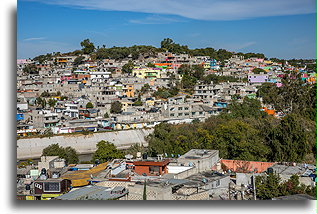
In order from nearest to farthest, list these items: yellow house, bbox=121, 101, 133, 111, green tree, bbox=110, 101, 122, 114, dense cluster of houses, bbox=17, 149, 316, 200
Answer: dense cluster of houses, bbox=17, 149, 316, 200 < green tree, bbox=110, 101, 122, 114 < yellow house, bbox=121, 101, 133, 111

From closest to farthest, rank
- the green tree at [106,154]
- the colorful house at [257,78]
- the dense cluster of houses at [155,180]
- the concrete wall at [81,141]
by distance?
1. the dense cluster of houses at [155,180]
2. the green tree at [106,154]
3. the concrete wall at [81,141]
4. the colorful house at [257,78]

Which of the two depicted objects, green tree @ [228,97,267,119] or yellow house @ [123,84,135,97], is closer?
green tree @ [228,97,267,119]

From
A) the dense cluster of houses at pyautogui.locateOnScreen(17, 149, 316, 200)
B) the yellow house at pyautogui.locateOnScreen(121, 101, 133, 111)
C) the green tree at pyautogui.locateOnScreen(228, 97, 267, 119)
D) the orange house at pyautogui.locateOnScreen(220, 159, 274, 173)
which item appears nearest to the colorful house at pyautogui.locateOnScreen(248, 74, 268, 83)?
the green tree at pyautogui.locateOnScreen(228, 97, 267, 119)

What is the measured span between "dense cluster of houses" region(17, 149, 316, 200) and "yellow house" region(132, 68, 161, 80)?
15508 mm

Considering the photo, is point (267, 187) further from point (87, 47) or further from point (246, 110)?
point (87, 47)

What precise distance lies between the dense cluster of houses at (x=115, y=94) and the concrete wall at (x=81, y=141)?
70 cm

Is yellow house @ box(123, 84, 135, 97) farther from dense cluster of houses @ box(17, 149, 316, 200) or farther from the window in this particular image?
the window

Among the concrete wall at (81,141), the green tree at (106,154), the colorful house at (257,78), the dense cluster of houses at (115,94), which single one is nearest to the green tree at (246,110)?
the dense cluster of houses at (115,94)

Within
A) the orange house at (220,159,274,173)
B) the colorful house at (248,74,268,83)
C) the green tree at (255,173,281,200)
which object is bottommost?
the orange house at (220,159,274,173)

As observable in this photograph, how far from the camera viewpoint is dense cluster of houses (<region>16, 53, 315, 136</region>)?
1516cm

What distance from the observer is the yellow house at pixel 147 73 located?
22.6 meters

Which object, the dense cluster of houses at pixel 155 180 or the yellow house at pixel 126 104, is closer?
the dense cluster of houses at pixel 155 180

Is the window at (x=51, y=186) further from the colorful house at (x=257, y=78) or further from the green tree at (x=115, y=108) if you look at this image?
the colorful house at (x=257, y=78)

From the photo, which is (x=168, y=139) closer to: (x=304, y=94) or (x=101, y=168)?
(x=101, y=168)
